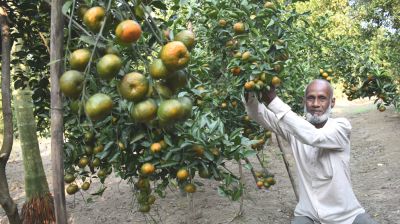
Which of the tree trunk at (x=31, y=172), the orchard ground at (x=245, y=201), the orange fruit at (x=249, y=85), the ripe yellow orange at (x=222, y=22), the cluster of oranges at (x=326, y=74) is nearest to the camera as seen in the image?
the orange fruit at (x=249, y=85)

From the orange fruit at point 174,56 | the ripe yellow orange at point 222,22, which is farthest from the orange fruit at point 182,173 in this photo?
the ripe yellow orange at point 222,22

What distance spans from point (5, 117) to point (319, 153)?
74.0 inches

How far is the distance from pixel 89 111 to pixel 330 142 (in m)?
1.71

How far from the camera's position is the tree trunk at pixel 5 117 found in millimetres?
1834

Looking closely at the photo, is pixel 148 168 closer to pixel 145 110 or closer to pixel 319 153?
pixel 145 110

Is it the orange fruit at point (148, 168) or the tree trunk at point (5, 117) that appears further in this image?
the tree trunk at point (5, 117)

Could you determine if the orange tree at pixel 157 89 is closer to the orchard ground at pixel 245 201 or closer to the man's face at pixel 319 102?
the man's face at pixel 319 102

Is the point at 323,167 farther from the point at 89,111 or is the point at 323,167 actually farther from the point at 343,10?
the point at 343,10

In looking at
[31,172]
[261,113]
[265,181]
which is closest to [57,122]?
[261,113]

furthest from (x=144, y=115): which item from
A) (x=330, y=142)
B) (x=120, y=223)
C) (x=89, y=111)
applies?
(x=120, y=223)

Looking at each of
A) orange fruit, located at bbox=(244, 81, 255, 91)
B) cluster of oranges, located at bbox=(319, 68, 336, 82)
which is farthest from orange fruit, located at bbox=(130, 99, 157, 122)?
cluster of oranges, located at bbox=(319, 68, 336, 82)

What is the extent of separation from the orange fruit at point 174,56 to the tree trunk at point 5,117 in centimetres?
100

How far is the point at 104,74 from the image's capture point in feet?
Answer: 3.83

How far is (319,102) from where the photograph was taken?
268 centimetres
